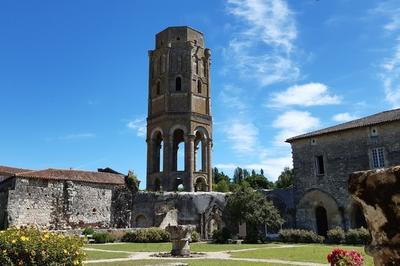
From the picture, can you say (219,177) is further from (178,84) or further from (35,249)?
(35,249)

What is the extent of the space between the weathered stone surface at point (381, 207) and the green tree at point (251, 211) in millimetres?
26057

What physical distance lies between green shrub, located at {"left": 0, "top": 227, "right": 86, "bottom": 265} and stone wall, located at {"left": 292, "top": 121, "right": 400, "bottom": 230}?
24.5 metres

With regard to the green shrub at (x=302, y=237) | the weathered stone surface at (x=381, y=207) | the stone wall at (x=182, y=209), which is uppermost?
the stone wall at (x=182, y=209)

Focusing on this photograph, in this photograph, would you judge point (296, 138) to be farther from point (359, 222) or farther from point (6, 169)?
point (6, 169)

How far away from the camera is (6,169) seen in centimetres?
4188

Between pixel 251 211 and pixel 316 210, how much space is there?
6.16m

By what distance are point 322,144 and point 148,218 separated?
16.1 meters

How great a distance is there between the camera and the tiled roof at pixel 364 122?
2825 cm

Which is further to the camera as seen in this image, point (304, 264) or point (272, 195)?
point (272, 195)

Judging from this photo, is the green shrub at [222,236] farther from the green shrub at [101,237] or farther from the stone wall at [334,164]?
the green shrub at [101,237]

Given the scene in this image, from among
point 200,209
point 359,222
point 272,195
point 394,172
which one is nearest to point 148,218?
point 200,209

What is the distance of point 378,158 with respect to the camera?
28.2 meters

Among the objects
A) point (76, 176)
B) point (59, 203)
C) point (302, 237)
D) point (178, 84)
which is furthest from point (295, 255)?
point (178, 84)

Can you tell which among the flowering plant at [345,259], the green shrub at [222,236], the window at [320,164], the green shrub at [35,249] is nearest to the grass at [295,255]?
the flowering plant at [345,259]
